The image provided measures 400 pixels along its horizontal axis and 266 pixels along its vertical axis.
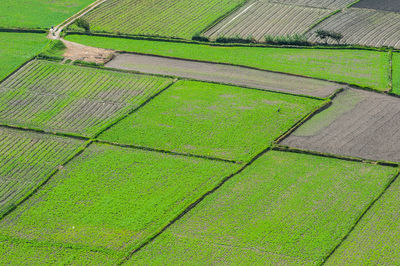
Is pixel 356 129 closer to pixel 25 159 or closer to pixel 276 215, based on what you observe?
pixel 276 215

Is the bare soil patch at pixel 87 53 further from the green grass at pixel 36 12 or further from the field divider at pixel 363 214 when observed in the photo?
the field divider at pixel 363 214

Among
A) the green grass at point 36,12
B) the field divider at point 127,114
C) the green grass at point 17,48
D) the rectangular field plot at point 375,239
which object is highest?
the green grass at point 36,12

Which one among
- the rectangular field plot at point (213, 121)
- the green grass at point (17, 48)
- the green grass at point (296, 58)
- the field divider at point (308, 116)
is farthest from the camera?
the green grass at point (17, 48)

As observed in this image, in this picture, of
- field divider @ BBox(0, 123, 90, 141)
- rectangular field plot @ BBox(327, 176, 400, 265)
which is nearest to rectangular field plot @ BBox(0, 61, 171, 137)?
field divider @ BBox(0, 123, 90, 141)

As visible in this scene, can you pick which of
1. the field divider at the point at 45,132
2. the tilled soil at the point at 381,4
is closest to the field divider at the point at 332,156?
the field divider at the point at 45,132

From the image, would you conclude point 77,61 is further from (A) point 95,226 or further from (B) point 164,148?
(A) point 95,226
